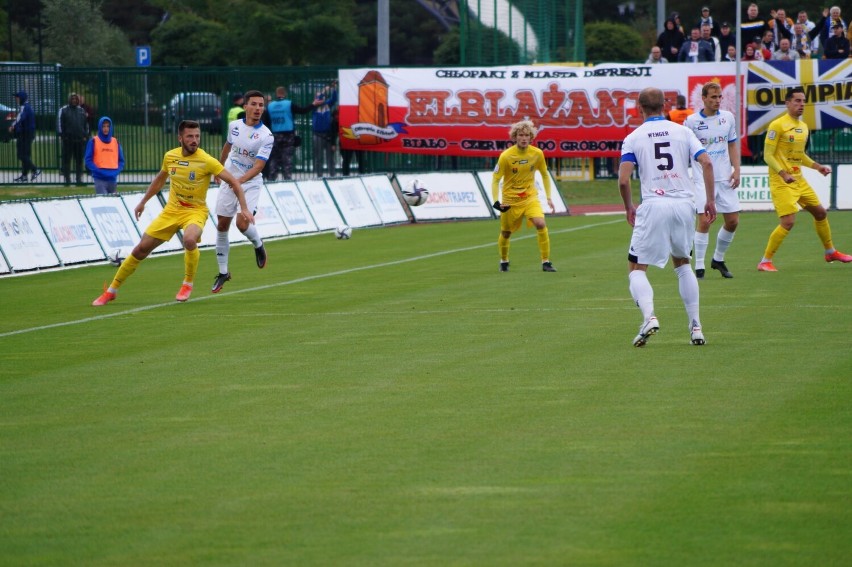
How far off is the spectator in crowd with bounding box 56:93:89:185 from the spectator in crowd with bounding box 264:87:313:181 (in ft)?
15.6

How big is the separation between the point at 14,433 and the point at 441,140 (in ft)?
89.7

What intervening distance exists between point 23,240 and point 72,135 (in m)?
14.5

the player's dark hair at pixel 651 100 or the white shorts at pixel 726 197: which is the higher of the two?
the player's dark hair at pixel 651 100

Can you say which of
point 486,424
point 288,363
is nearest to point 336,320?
point 288,363

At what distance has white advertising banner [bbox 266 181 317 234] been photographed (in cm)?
2630

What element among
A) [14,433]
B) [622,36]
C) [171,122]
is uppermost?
[622,36]

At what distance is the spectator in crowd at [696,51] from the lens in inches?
1355

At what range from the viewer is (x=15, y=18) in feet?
243

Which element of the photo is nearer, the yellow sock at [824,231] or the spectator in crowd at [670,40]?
the yellow sock at [824,231]

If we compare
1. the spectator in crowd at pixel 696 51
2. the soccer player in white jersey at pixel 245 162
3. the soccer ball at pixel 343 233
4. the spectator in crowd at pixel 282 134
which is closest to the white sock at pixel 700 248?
the soccer player in white jersey at pixel 245 162

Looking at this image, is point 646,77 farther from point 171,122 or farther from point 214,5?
point 214,5

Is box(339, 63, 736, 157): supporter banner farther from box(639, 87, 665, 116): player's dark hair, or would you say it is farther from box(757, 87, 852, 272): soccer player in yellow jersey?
box(639, 87, 665, 116): player's dark hair

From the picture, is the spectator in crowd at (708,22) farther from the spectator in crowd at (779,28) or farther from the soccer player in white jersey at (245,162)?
the soccer player in white jersey at (245,162)

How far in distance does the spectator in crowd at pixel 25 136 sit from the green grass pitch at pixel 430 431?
19.3 metres
